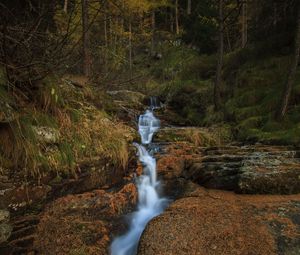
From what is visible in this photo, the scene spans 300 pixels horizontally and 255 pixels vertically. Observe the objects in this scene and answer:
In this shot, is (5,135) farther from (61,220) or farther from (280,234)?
(280,234)

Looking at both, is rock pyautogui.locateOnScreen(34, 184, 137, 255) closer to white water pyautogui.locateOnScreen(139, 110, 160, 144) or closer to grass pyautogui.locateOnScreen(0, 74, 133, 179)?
grass pyautogui.locateOnScreen(0, 74, 133, 179)

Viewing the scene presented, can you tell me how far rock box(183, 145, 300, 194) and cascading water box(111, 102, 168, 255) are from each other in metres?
0.88

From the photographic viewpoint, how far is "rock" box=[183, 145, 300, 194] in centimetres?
519

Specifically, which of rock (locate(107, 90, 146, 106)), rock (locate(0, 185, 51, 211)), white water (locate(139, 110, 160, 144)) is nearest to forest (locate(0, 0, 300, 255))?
rock (locate(0, 185, 51, 211))

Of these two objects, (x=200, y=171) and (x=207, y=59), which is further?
(x=207, y=59)

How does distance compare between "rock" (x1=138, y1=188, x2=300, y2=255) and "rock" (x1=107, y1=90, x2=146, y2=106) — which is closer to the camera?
"rock" (x1=138, y1=188, x2=300, y2=255)

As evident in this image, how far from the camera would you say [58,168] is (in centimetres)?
483

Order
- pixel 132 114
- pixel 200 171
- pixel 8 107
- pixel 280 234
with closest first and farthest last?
pixel 280 234 → pixel 8 107 → pixel 200 171 → pixel 132 114

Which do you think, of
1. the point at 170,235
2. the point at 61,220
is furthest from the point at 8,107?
the point at 170,235

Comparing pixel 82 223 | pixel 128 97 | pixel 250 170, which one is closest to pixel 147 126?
pixel 128 97

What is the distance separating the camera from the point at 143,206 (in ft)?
18.1

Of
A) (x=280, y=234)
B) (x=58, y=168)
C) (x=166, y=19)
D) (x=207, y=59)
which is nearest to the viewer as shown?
(x=280, y=234)

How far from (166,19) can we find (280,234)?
26.9m

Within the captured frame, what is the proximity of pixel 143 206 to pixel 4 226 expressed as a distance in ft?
8.30
